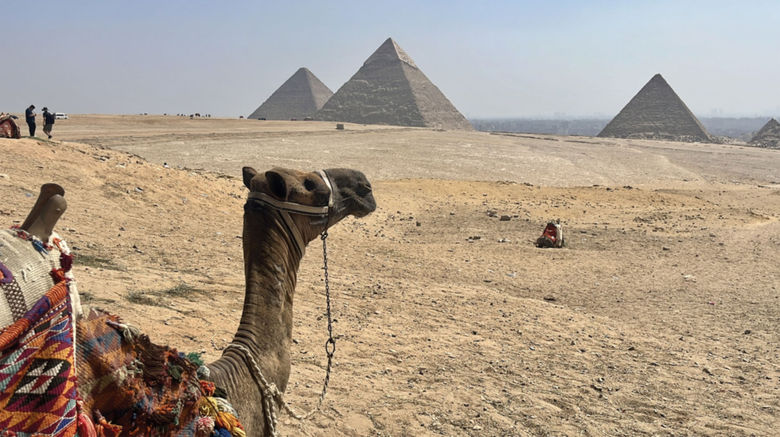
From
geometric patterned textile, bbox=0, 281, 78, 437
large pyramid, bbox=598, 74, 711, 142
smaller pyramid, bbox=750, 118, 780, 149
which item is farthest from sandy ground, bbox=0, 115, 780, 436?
large pyramid, bbox=598, 74, 711, 142

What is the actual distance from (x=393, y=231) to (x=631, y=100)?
10180 centimetres

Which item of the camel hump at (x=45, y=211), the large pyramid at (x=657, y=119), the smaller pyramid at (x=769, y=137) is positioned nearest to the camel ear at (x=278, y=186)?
the camel hump at (x=45, y=211)

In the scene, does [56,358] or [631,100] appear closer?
[56,358]

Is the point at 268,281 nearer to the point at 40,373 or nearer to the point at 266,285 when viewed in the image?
the point at 266,285

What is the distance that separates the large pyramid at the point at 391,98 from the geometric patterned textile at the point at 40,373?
99258 millimetres

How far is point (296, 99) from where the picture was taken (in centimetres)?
13588

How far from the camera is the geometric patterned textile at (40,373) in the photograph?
5.37 feet

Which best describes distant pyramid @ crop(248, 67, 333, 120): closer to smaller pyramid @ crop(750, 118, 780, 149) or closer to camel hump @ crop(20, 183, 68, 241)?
smaller pyramid @ crop(750, 118, 780, 149)

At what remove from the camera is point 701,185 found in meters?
28.0

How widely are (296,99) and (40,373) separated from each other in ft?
455

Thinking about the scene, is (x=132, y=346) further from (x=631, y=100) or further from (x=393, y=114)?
(x=631, y=100)

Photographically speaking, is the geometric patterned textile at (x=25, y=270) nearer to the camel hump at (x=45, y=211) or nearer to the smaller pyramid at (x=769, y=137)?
the camel hump at (x=45, y=211)

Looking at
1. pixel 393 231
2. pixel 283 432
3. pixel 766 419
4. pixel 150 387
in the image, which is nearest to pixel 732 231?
pixel 393 231

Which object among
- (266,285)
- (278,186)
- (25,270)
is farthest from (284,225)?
(25,270)
